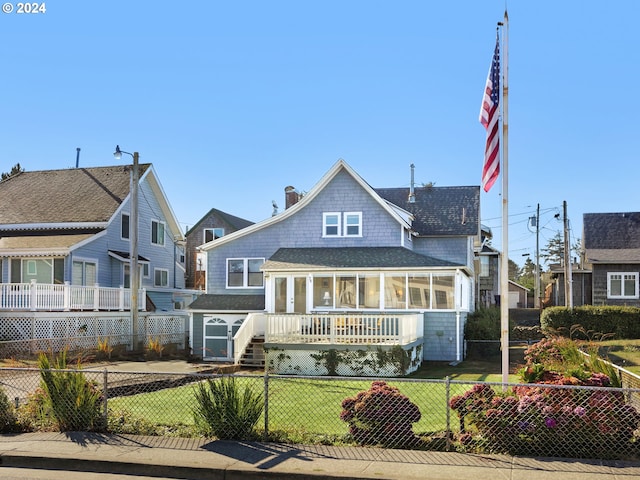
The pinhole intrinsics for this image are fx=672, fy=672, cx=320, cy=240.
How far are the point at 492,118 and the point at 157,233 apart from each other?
96.8ft

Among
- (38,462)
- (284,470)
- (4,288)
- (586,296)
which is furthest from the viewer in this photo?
(586,296)

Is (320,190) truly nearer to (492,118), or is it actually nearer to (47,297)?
(47,297)

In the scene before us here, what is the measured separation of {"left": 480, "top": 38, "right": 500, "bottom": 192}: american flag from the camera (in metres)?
12.1

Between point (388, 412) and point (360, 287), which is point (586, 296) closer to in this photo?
point (360, 287)

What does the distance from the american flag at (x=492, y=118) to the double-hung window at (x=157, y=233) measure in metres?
28.7

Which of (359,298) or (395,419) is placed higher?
(359,298)

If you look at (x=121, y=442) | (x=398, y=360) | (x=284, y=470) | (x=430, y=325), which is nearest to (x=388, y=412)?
(x=284, y=470)

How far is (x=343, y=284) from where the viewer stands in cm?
2586

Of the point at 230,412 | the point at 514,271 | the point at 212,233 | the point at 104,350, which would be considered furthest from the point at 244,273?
the point at 514,271

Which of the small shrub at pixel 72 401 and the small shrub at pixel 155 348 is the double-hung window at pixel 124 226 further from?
the small shrub at pixel 72 401

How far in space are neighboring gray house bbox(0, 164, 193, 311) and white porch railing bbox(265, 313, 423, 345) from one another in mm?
10304

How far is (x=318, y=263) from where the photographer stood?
25750 mm

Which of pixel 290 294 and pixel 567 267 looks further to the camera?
pixel 567 267

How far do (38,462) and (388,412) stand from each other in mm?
4712
